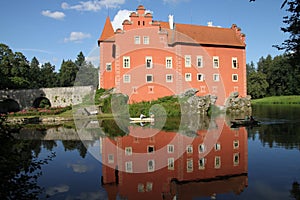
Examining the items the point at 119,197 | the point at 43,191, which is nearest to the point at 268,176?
the point at 119,197

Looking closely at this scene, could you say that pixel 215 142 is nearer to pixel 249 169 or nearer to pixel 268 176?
pixel 249 169

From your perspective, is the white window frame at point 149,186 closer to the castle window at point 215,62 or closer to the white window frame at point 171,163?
the white window frame at point 171,163

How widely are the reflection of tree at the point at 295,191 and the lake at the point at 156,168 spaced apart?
2cm

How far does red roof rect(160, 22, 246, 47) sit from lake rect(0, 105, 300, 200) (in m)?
23.2

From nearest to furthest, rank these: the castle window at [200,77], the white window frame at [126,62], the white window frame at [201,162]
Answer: the white window frame at [201,162] → the white window frame at [126,62] → the castle window at [200,77]

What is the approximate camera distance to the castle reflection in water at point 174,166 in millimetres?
7199

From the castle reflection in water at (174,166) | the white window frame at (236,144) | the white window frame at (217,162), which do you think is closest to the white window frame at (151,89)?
the castle reflection in water at (174,166)

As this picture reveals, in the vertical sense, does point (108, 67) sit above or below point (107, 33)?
below

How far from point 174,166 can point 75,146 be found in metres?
6.76

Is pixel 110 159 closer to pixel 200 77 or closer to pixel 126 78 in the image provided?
pixel 126 78

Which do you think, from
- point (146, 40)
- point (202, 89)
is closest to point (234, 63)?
point (202, 89)

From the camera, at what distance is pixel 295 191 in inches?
267

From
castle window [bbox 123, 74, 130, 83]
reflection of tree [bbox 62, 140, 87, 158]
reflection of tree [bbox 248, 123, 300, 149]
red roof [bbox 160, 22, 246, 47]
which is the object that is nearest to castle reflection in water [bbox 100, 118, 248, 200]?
reflection of tree [bbox 62, 140, 87, 158]

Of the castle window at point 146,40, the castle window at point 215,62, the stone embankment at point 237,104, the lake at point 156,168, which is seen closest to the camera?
the lake at point 156,168
